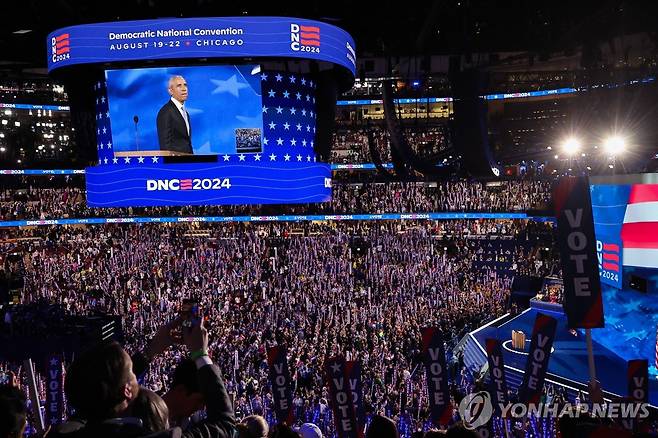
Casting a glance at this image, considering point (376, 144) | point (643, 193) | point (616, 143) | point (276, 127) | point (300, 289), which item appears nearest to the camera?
point (643, 193)

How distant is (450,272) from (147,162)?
15.2 metres

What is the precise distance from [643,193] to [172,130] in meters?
18.1

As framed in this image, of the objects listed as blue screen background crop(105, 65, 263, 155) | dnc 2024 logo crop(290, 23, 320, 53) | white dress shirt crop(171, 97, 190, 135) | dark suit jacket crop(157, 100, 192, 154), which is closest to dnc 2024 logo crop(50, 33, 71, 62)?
blue screen background crop(105, 65, 263, 155)

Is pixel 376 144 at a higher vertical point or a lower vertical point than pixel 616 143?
higher

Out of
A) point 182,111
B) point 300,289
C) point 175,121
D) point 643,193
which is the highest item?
point 182,111

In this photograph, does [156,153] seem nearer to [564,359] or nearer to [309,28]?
[309,28]

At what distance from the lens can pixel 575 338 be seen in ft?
68.7

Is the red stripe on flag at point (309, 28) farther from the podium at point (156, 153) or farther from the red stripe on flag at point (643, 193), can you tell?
the red stripe on flag at point (643, 193)

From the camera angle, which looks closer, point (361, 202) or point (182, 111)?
point (182, 111)

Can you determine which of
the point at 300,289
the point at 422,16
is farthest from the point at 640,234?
the point at 422,16

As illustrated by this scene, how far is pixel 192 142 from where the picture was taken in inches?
957

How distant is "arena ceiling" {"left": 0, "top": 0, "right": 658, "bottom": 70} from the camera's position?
82.5 feet

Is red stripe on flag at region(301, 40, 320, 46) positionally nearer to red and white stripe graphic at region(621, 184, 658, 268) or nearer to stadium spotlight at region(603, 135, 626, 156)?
red and white stripe graphic at region(621, 184, 658, 268)

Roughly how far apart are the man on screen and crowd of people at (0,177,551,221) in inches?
436
